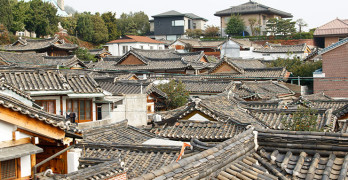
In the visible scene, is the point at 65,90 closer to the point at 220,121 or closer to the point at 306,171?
the point at 220,121

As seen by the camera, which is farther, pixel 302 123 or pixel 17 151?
pixel 302 123

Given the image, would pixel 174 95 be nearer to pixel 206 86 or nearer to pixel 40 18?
pixel 206 86

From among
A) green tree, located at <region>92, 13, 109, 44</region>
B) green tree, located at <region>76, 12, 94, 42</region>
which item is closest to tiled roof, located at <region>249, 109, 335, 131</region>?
green tree, located at <region>76, 12, 94, 42</region>

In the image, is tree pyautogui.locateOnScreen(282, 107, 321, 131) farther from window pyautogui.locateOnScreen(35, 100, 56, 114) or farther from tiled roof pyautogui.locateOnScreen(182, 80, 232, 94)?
tiled roof pyautogui.locateOnScreen(182, 80, 232, 94)

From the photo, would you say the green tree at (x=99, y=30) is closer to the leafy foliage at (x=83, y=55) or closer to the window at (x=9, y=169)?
the leafy foliage at (x=83, y=55)

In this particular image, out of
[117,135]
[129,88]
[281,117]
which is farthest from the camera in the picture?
[129,88]

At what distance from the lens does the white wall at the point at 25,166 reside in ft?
27.7

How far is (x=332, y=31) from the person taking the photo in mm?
52125

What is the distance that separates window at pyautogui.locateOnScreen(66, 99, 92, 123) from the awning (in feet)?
34.1

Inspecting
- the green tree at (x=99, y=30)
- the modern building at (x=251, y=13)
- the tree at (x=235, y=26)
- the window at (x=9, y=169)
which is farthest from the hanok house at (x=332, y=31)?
the window at (x=9, y=169)

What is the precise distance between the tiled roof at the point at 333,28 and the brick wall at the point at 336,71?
20.6 meters

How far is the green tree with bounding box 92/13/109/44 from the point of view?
74.0 meters

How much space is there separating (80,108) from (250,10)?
217ft

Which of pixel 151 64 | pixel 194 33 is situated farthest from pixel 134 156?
pixel 194 33
